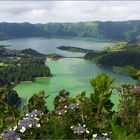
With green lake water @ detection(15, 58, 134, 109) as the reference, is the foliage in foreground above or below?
above

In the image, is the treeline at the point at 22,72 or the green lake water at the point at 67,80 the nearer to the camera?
the green lake water at the point at 67,80

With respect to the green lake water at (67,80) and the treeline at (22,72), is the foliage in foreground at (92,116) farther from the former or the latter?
the treeline at (22,72)

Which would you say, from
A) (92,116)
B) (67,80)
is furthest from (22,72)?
(92,116)

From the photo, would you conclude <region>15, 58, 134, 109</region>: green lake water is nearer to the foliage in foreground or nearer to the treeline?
the treeline

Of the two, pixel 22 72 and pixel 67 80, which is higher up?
pixel 22 72

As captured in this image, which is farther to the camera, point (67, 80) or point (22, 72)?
point (22, 72)

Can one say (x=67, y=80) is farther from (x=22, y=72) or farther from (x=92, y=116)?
(x=92, y=116)

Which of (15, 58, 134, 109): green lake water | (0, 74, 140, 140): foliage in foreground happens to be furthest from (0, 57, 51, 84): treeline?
(0, 74, 140, 140): foliage in foreground

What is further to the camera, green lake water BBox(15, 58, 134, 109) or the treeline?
the treeline

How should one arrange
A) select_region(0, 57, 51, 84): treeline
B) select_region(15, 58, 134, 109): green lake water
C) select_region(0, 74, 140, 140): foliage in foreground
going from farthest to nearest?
select_region(0, 57, 51, 84): treeline → select_region(15, 58, 134, 109): green lake water → select_region(0, 74, 140, 140): foliage in foreground

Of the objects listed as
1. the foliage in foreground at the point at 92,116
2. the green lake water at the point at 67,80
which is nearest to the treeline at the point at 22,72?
the green lake water at the point at 67,80

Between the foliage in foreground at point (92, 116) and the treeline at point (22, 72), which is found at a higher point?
the foliage in foreground at point (92, 116)

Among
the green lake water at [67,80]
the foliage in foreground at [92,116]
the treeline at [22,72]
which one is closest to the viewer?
the foliage in foreground at [92,116]

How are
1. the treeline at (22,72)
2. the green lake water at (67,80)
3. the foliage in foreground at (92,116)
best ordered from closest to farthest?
the foliage in foreground at (92,116) < the green lake water at (67,80) < the treeline at (22,72)
